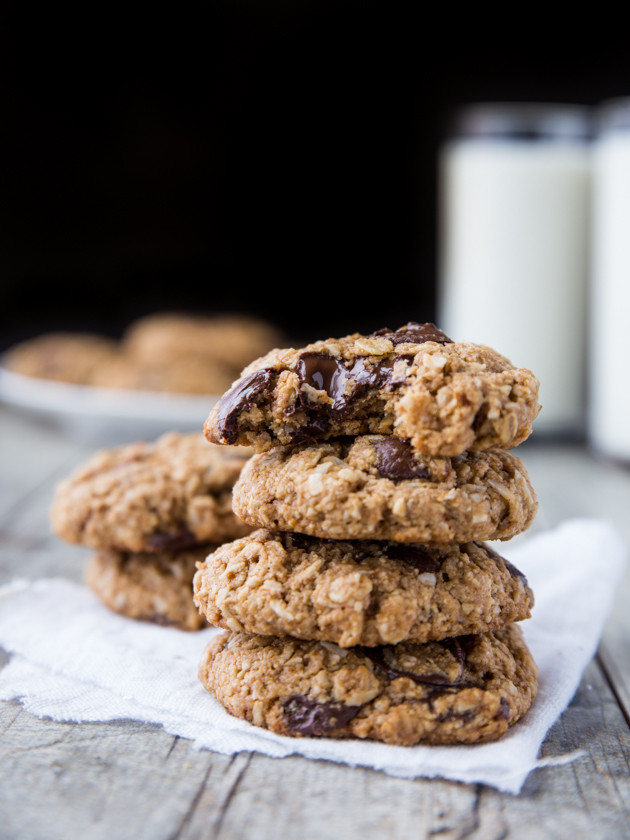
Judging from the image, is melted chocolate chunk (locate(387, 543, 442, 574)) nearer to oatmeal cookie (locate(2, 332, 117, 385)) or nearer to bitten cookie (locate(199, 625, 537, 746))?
bitten cookie (locate(199, 625, 537, 746))

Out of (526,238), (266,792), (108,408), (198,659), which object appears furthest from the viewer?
(526,238)

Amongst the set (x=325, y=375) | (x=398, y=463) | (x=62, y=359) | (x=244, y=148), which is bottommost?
(x=62, y=359)

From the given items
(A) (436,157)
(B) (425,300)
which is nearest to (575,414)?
(B) (425,300)

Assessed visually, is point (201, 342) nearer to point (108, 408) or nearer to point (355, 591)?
point (108, 408)

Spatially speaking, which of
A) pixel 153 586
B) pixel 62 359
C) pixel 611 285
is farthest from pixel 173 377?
pixel 153 586

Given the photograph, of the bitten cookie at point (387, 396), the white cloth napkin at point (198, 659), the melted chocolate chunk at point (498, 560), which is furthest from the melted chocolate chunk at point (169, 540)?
the melted chocolate chunk at point (498, 560)

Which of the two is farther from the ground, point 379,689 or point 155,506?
point 155,506
